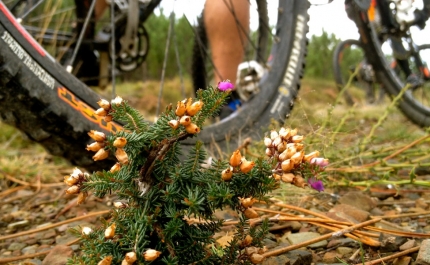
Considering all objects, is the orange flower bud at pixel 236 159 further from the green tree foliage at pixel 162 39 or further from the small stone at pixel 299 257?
the green tree foliage at pixel 162 39

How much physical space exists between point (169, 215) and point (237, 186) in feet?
0.34

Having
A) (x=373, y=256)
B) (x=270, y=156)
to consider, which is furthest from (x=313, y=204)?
(x=270, y=156)

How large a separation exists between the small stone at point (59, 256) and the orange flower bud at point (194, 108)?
52 cm

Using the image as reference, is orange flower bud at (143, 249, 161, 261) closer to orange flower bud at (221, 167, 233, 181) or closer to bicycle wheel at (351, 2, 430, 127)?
orange flower bud at (221, 167, 233, 181)

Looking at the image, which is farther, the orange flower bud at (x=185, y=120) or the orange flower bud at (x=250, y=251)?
the orange flower bud at (x=250, y=251)

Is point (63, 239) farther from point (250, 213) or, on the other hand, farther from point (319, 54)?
point (319, 54)

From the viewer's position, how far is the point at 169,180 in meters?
0.73

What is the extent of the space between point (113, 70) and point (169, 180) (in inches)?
36.8

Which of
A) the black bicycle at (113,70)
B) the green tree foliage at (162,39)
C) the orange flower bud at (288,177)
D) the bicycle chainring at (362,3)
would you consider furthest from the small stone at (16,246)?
the green tree foliage at (162,39)

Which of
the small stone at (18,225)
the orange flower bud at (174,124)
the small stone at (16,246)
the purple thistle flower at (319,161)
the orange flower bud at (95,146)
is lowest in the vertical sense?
the small stone at (16,246)

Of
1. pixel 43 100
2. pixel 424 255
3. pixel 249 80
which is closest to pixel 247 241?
pixel 424 255

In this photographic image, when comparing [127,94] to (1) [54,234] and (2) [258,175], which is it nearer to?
(1) [54,234]

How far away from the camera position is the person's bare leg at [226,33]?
2.02 metres

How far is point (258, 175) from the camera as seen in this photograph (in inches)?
27.7
